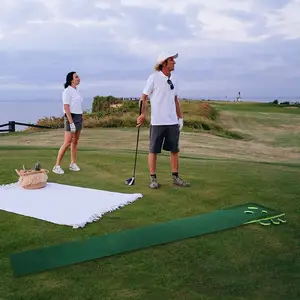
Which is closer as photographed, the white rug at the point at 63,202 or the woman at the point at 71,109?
the white rug at the point at 63,202

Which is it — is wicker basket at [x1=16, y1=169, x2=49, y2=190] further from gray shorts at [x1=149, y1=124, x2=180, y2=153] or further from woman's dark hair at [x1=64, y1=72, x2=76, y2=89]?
woman's dark hair at [x1=64, y1=72, x2=76, y2=89]

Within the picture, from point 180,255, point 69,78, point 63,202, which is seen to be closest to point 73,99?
point 69,78

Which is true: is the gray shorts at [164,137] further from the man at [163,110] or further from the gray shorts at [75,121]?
the gray shorts at [75,121]

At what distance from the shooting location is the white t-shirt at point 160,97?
5.27m

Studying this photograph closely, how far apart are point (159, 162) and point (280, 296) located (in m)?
5.02

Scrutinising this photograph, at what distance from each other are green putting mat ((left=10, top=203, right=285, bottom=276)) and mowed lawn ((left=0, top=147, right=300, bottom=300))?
0.26ft

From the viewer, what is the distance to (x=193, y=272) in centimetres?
284

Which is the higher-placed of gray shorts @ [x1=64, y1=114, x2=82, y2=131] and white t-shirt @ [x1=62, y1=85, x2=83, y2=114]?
white t-shirt @ [x1=62, y1=85, x2=83, y2=114]

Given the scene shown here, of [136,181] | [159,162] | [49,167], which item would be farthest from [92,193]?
[159,162]

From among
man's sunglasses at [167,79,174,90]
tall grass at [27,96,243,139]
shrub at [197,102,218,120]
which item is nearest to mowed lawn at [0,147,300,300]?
man's sunglasses at [167,79,174,90]

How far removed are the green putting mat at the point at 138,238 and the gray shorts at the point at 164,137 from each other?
1.31m

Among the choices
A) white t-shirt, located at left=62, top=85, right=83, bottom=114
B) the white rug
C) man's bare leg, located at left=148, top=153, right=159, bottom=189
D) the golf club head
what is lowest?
the white rug

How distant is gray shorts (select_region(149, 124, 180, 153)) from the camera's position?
536 centimetres

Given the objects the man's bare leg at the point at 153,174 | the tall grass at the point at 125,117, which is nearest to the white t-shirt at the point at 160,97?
the man's bare leg at the point at 153,174
